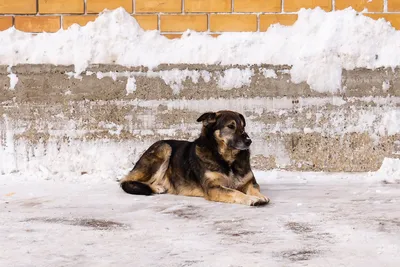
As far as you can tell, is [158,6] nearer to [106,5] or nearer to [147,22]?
[147,22]

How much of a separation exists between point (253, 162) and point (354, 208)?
176cm

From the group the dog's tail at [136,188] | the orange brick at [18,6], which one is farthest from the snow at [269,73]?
the orange brick at [18,6]

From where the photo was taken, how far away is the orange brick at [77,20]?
634 cm

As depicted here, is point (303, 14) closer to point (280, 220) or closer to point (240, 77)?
point (240, 77)

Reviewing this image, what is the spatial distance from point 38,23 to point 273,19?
83.5 inches

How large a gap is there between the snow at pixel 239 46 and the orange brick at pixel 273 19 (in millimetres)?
41

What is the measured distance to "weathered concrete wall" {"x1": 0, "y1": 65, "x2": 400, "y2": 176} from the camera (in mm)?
6141

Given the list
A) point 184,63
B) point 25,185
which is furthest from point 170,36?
point 25,185

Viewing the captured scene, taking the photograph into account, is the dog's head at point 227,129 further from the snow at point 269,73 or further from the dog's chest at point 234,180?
the snow at point 269,73

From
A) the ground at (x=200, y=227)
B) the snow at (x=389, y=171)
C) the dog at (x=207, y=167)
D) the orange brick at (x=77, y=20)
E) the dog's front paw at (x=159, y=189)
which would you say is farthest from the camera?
the orange brick at (x=77, y=20)

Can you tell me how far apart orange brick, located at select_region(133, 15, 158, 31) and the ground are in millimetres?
1498

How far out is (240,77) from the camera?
618 cm

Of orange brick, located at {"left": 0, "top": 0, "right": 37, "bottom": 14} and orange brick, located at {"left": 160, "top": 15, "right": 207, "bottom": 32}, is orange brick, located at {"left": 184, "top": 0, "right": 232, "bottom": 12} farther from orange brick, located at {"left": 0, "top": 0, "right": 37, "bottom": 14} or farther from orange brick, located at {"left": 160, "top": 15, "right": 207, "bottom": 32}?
orange brick, located at {"left": 0, "top": 0, "right": 37, "bottom": 14}

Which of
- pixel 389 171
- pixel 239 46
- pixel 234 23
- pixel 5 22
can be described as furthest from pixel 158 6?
pixel 389 171
